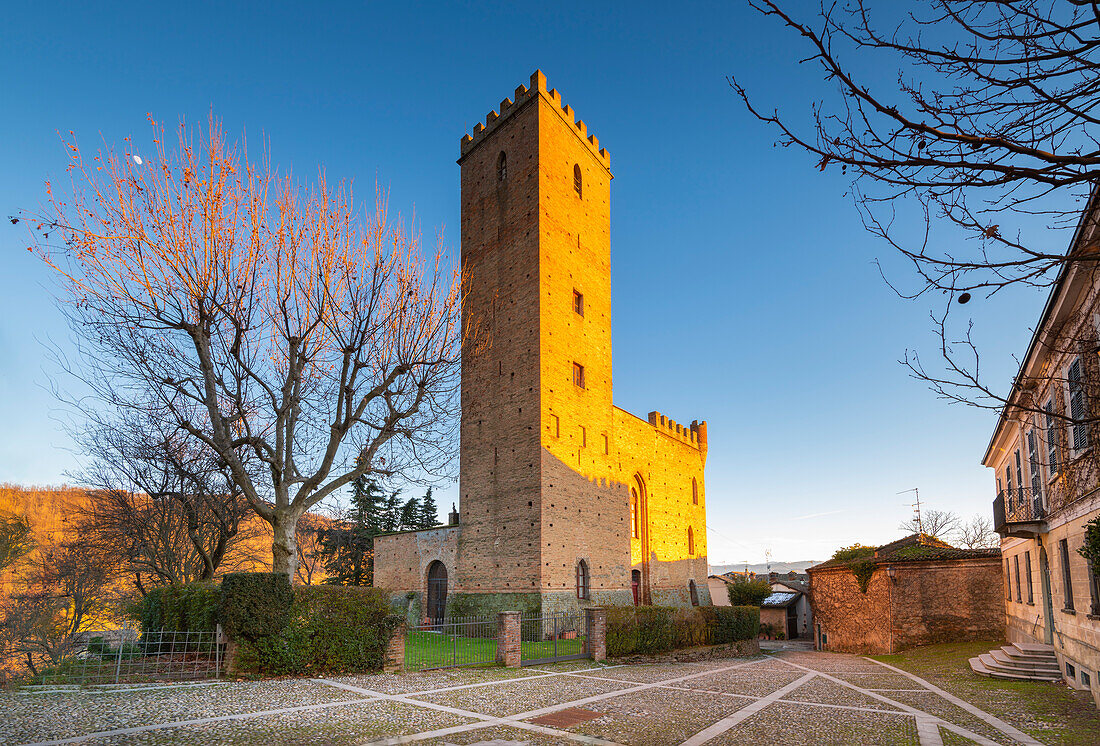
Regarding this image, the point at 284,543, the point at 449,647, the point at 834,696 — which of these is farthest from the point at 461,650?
the point at 834,696

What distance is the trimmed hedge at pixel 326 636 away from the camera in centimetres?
1127

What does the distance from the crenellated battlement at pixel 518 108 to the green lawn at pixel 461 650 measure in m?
20.3

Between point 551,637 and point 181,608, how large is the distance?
10.9m

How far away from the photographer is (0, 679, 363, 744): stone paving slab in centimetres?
721

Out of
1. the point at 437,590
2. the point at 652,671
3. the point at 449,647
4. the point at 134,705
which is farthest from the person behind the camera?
the point at 437,590

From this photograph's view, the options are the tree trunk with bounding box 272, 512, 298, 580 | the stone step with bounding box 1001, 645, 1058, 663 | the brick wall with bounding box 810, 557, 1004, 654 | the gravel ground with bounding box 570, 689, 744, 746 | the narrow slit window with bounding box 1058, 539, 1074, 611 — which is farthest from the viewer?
the brick wall with bounding box 810, 557, 1004, 654

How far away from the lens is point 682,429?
1399 inches

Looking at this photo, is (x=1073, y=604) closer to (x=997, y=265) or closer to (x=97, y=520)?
(x=997, y=265)

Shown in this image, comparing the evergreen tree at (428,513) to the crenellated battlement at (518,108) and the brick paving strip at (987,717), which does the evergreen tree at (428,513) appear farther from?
the brick paving strip at (987,717)

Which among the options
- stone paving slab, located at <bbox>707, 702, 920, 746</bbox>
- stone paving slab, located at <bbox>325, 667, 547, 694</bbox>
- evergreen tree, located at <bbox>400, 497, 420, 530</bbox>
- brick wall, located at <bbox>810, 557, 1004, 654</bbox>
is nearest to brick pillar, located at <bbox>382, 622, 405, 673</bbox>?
stone paving slab, located at <bbox>325, 667, 547, 694</bbox>

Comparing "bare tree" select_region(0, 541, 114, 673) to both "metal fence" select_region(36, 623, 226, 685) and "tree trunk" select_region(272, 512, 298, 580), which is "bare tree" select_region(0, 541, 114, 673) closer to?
"metal fence" select_region(36, 623, 226, 685)

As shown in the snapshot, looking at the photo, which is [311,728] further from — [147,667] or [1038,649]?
[1038,649]

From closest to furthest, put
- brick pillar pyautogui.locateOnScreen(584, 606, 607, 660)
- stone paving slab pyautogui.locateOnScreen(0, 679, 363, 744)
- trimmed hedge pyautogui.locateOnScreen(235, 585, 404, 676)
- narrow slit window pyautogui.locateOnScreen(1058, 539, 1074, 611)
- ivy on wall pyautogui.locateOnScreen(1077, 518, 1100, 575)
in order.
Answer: stone paving slab pyautogui.locateOnScreen(0, 679, 363, 744) → ivy on wall pyautogui.locateOnScreen(1077, 518, 1100, 575) → trimmed hedge pyautogui.locateOnScreen(235, 585, 404, 676) → narrow slit window pyautogui.locateOnScreen(1058, 539, 1074, 611) → brick pillar pyautogui.locateOnScreen(584, 606, 607, 660)

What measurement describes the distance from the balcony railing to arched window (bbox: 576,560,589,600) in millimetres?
13078
